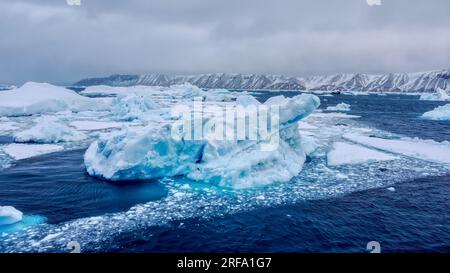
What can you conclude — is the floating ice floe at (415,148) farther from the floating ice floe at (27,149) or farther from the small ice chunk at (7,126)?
the small ice chunk at (7,126)

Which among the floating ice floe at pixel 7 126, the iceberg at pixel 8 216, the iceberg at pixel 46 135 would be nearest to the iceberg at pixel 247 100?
the iceberg at pixel 46 135

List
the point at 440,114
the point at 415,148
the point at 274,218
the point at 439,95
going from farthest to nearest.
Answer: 1. the point at 439,95
2. the point at 440,114
3. the point at 415,148
4. the point at 274,218

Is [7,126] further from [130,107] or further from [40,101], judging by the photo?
[130,107]

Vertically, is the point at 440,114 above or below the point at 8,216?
above

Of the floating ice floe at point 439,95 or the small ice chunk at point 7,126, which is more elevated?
the floating ice floe at point 439,95

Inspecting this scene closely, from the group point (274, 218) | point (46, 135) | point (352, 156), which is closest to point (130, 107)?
point (46, 135)

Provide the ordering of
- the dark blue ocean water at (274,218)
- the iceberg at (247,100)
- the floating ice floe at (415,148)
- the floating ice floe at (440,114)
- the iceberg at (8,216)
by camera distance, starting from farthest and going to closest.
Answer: the floating ice floe at (440,114)
the iceberg at (247,100)
the floating ice floe at (415,148)
the iceberg at (8,216)
the dark blue ocean water at (274,218)
